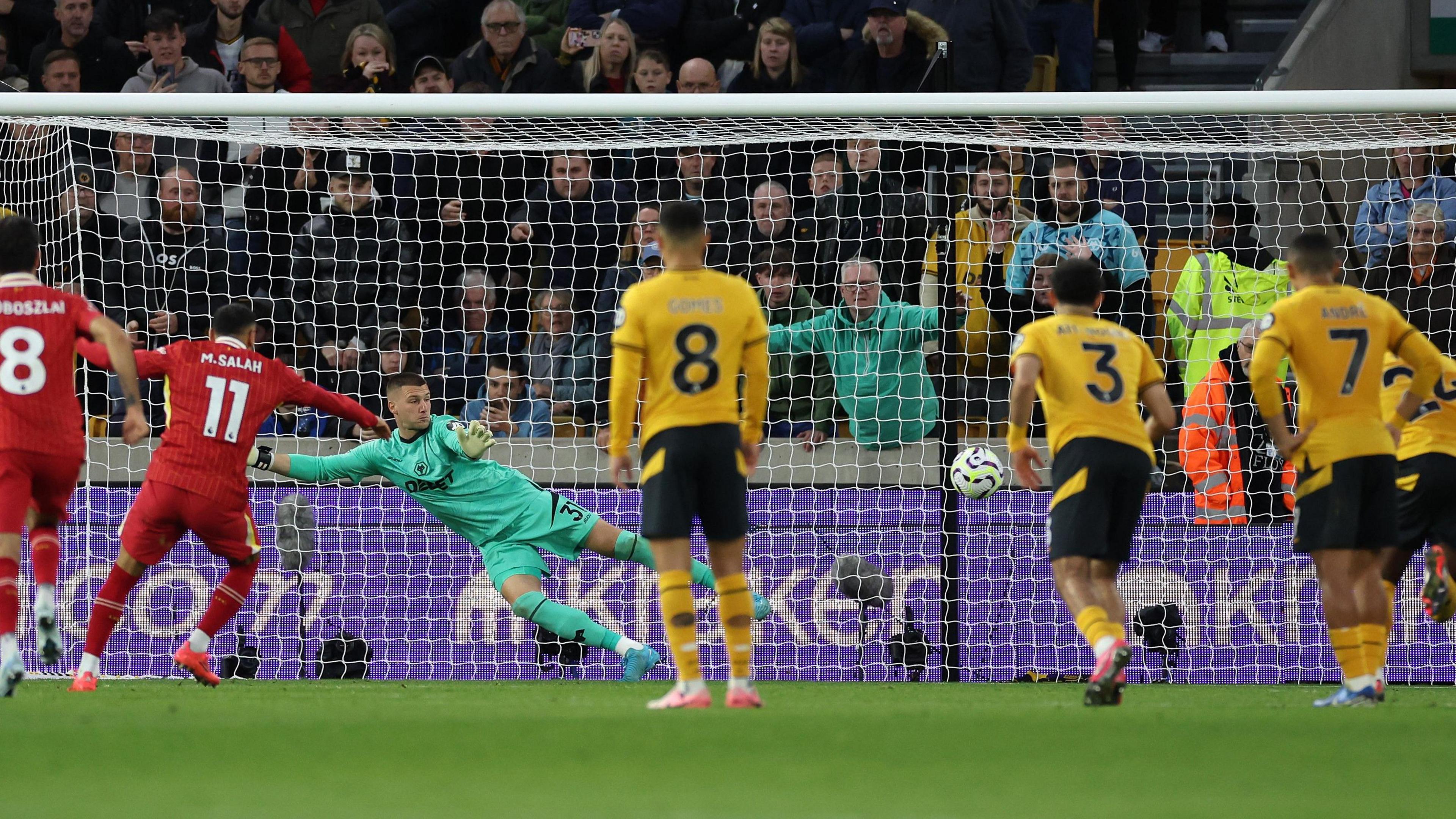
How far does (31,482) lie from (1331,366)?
5141 millimetres

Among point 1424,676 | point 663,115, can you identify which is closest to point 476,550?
point 663,115

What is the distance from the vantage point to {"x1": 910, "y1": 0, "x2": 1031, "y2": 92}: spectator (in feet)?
41.8

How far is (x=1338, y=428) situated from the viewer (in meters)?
6.64

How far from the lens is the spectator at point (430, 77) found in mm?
12414

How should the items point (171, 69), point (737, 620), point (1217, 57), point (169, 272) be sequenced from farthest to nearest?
point (1217, 57)
point (171, 69)
point (169, 272)
point (737, 620)

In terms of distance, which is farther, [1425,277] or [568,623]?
[1425,277]

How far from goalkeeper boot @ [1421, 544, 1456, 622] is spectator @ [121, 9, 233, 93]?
8767 mm

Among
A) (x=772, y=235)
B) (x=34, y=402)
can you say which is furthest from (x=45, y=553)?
(x=772, y=235)

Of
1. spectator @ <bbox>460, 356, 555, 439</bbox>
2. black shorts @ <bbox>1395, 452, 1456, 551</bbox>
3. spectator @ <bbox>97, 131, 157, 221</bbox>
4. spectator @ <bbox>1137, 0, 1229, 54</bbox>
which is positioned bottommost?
black shorts @ <bbox>1395, 452, 1456, 551</bbox>

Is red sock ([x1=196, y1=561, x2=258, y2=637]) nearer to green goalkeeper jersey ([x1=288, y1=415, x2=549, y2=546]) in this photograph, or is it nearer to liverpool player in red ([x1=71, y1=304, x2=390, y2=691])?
liverpool player in red ([x1=71, y1=304, x2=390, y2=691])

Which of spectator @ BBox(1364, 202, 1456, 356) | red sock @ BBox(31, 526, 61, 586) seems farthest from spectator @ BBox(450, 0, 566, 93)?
red sock @ BBox(31, 526, 61, 586)

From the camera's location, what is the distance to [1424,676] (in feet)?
32.0

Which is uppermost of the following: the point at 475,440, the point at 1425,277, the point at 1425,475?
the point at 1425,277

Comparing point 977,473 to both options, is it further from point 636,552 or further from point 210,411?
point 210,411
